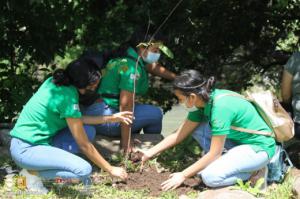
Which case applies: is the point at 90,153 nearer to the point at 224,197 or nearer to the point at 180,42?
the point at 224,197

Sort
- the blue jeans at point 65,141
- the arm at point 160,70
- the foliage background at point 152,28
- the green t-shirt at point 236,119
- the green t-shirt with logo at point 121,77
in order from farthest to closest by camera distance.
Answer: the foliage background at point 152,28, the arm at point 160,70, the green t-shirt with logo at point 121,77, the blue jeans at point 65,141, the green t-shirt at point 236,119

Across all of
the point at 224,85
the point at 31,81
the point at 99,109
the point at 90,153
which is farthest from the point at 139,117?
the point at 224,85

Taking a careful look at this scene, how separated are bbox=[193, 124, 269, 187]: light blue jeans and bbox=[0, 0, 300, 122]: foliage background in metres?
1.54

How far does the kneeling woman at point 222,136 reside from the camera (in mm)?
4484

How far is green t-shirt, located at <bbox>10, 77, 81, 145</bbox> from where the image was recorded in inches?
177

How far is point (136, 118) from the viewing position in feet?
18.6

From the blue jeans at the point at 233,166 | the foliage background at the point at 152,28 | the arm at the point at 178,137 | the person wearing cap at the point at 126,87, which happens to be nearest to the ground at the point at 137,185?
the blue jeans at the point at 233,166

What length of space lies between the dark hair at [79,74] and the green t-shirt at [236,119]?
0.88m

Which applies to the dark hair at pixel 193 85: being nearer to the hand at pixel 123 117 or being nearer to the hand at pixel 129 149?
the hand at pixel 123 117

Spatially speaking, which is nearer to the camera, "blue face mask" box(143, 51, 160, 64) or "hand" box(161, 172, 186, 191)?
"hand" box(161, 172, 186, 191)

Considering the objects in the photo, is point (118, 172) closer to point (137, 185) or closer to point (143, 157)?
point (137, 185)

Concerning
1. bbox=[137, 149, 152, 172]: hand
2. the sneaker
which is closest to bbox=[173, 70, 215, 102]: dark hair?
bbox=[137, 149, 152, 172]: hand

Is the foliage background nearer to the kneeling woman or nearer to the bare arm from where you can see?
the kneeling woman

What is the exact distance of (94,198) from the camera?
4594mm
